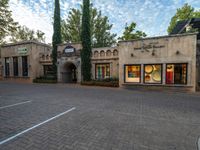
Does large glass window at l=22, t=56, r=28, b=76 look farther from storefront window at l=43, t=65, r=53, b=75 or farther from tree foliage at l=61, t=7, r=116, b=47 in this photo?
tree foliage at l=61, t=7, r=116, b=47

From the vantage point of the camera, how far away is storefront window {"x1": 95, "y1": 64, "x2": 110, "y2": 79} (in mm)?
17683

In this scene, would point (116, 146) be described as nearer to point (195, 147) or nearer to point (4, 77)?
point (195, 147)

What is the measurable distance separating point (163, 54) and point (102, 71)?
26.8 ft

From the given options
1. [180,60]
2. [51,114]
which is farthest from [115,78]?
[51,114]

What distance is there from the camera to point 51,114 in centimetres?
559

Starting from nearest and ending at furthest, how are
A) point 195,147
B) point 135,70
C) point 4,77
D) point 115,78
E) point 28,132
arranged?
1. point 195,147
2. point 28,132
3. point 135,70
4. point 115,78
5. point 4,77

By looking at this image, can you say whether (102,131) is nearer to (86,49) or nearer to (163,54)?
(163,54)

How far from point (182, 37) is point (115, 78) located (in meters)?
8.30

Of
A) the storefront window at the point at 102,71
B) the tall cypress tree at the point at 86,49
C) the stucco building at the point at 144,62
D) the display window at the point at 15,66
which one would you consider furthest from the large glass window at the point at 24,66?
the storefront window at the point at 102,71

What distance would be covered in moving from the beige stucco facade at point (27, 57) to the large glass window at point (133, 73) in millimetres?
13608

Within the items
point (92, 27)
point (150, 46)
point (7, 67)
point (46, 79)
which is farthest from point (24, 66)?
point (150, 46)

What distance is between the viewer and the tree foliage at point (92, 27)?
30062 mm

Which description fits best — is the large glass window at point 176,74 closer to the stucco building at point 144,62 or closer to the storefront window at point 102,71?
the stucco building at point 144,62

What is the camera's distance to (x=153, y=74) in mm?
13461
